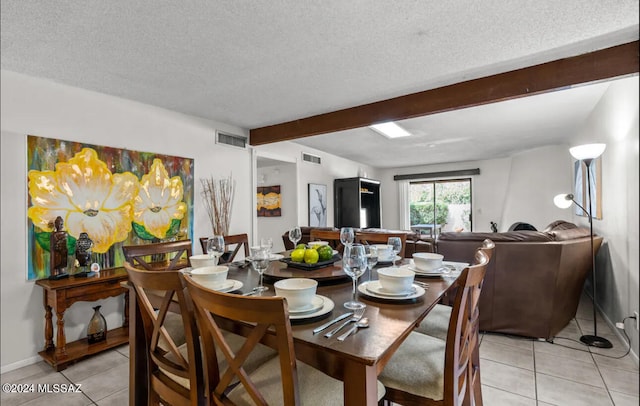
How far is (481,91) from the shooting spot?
271cm

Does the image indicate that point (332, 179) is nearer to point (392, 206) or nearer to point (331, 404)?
point (392, 206)

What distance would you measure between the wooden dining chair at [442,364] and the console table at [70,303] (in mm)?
2069

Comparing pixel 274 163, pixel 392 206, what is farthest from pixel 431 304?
pixel 392 206

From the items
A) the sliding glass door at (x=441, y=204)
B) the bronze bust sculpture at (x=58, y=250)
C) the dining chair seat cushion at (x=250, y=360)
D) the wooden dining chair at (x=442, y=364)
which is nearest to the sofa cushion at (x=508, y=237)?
the wooden dining chair at (x=442, y=364)

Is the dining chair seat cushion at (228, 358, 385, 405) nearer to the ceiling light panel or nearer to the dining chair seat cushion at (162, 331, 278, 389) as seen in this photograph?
the dining chair seat cushion at (162, 331, 278, 389)

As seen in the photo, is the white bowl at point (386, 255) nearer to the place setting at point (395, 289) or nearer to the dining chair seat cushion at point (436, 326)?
the dining chair seat cushion at point (436, 326)

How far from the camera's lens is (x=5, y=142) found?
7.72ft

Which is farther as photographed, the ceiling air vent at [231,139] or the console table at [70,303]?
the ceiling air vent at [231,139]

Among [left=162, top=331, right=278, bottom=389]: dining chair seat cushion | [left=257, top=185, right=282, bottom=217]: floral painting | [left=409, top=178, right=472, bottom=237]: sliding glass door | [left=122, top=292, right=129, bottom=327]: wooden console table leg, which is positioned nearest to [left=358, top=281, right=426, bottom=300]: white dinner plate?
[left=162, top=331, right=278, bottom=389]: dining chair seat cushion

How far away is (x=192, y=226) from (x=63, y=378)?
1.68 m

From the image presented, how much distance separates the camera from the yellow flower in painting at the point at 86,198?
250 cm

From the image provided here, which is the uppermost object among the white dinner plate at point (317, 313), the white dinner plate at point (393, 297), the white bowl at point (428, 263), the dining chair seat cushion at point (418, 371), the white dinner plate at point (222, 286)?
the white bowl at point (428, 263)

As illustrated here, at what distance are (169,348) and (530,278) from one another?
2778mm

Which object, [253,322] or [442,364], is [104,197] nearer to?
[253,322]
